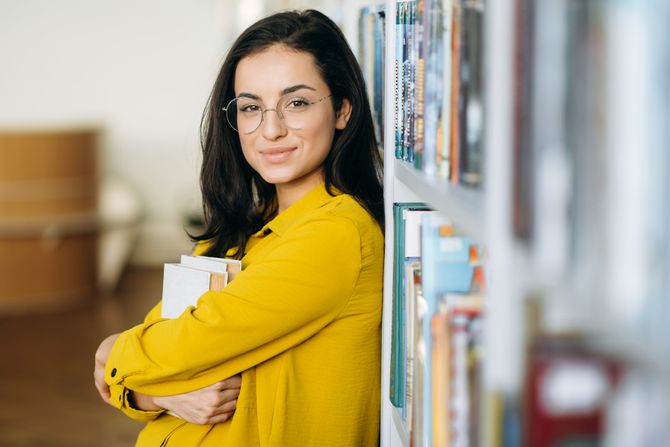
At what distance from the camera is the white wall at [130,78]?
6574mm

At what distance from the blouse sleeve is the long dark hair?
0.49 ft

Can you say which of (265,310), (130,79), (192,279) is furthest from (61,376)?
(130,79)

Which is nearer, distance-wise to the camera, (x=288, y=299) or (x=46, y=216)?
(x=288, y=299)

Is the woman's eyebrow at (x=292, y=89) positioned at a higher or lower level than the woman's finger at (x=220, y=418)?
higher

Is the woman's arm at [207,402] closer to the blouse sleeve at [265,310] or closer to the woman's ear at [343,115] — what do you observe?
the blouse sleeve at [265,310]

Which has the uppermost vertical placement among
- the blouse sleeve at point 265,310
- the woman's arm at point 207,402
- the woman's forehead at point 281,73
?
the woman's forehead at point 281,73

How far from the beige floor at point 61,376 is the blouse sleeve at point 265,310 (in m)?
1.87

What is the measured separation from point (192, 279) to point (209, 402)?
0.24m

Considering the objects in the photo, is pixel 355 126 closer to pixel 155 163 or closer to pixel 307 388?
pixel 307 388

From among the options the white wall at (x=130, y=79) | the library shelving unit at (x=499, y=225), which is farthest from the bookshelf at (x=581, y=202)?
the white wall at (x=130, y=79)

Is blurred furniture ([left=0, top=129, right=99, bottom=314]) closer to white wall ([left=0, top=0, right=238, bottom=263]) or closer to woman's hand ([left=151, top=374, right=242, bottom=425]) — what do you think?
white wall ([left=0, top=0, right=238, bottom=263])

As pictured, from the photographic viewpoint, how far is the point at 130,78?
6.62 metres

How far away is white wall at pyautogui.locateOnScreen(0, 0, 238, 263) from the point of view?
21.6 ft

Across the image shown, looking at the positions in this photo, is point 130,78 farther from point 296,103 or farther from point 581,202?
point 581,202
